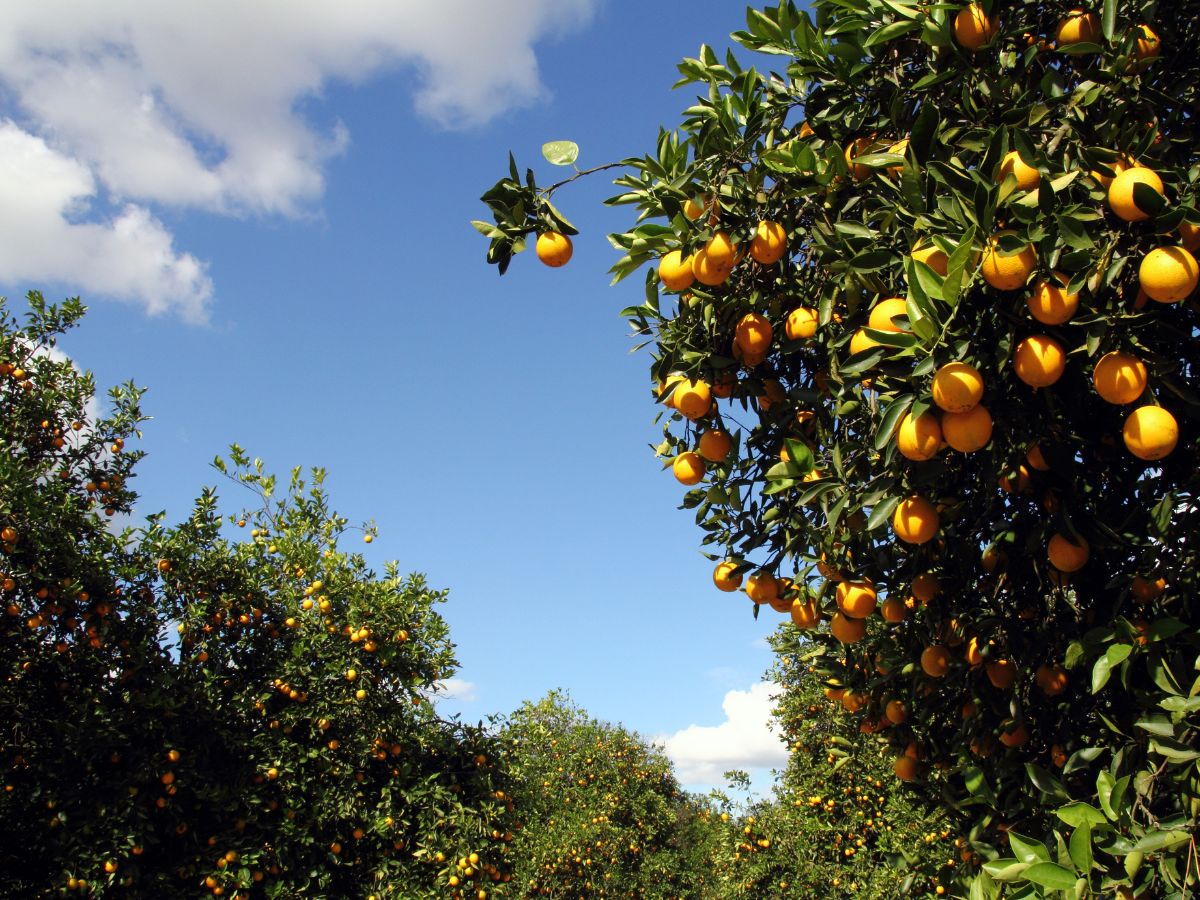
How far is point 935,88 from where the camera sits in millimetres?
2592

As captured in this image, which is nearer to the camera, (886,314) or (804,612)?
(886,314)

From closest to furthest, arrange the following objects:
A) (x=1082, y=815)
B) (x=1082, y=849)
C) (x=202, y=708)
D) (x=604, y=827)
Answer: (x=1082, y=849) → (x=1082, y=815) → (x=202, y=708) → (x=604, y=827)

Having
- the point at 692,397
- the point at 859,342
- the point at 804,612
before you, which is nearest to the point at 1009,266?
the point at 859,342

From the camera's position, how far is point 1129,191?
6.23 feet

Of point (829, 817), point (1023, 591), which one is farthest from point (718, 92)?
point (829, 817)

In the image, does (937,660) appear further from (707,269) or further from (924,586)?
(707,269)

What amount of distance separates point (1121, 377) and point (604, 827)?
49.5ft

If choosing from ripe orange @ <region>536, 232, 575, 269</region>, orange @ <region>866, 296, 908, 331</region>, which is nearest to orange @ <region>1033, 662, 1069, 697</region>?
orange @ <region>866, 296, 908, 331</region>

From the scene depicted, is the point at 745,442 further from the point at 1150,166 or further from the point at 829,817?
the point at 829,817

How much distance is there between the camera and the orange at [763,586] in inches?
119

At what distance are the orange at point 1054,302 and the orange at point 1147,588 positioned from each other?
1080 millimetres

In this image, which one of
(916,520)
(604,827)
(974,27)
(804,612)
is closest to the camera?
(916,520)

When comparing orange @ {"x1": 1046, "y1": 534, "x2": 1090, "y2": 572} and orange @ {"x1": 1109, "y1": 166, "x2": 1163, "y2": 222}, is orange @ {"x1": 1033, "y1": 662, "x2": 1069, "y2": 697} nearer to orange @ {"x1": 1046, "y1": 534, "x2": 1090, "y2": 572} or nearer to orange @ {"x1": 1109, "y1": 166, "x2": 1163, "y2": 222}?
orange @ {"x1": 1046, "y1": 534, "x2": 1090, "y2": 572}

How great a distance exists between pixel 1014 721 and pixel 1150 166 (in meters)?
1.81
